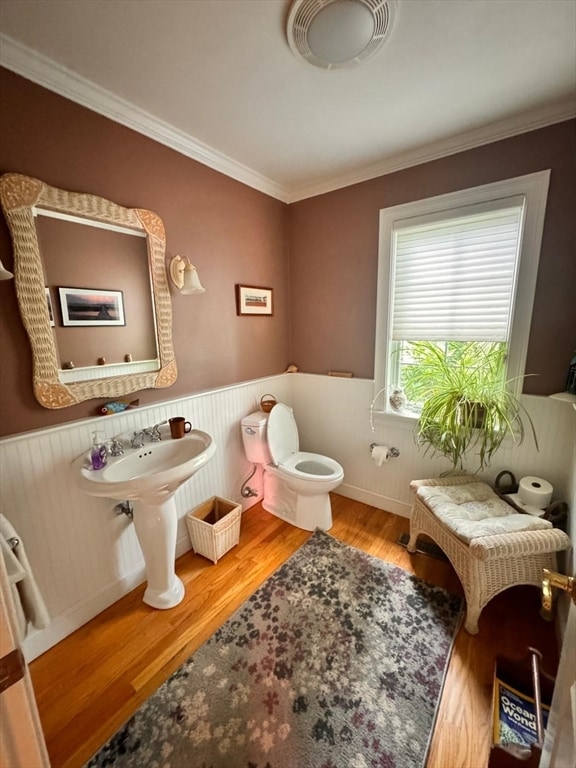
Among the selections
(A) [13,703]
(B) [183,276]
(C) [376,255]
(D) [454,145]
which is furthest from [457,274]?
(A) [13,703]

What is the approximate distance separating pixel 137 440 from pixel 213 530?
2.31 feet

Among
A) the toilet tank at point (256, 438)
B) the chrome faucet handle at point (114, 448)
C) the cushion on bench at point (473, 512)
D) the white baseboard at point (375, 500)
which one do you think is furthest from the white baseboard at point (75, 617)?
the cushion on bench at point (473, 512)

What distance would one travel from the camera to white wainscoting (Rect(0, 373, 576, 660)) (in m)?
1.33

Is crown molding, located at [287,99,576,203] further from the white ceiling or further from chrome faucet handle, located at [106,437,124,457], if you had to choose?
chrome faucet handle, located at [106,437,124,457]

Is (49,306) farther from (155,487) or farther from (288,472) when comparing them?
(288,472)

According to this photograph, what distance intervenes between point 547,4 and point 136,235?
Answer: 5.89ft

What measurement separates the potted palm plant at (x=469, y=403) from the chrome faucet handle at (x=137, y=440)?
5.26 feet

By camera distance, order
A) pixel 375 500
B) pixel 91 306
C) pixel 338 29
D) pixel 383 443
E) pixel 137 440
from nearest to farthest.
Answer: pixel 338 29, pixel 91 306, pixel 137 440, pixel 383 443, pixel 375 500

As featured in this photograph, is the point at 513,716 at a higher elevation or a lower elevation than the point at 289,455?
lower

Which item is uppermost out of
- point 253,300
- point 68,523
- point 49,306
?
point 253,300

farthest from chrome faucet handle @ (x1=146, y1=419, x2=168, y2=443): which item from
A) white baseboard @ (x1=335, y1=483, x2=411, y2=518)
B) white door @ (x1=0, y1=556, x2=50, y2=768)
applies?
white baseboard @ (x1=335, y1=483, x2=411, y2=518)

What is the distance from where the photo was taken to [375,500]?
241 centimetres

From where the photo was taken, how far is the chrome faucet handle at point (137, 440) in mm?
1566

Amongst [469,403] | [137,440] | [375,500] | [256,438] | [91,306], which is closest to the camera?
[91,306]
